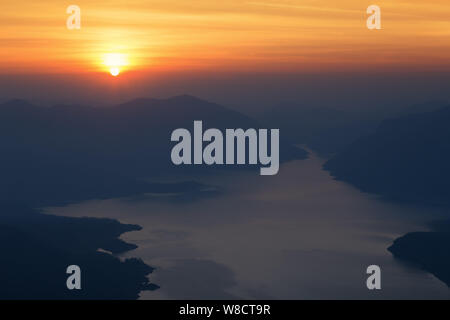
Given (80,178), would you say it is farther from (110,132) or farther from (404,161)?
(404,161)

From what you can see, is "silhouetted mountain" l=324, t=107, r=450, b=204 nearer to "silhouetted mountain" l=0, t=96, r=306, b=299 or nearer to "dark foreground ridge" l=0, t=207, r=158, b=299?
"silhouetted mountain" l=0, t=96, r=306, b=299

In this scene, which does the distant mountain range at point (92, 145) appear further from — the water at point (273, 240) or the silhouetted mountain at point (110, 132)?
the water at point (273, 240)

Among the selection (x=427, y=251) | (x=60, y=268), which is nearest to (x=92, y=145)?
(x=60, y=268)

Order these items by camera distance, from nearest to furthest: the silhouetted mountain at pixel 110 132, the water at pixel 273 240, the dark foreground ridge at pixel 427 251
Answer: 1. the water at pixel 273 240
2. the dark foreground ridge at pixel 427 251
3. the silhouetted mountain at pixel 110 132

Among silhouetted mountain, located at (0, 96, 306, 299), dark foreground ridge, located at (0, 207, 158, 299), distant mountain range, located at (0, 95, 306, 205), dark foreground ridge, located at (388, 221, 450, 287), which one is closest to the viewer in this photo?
dark foreground ridge, located at (0, 207, 158, 299)

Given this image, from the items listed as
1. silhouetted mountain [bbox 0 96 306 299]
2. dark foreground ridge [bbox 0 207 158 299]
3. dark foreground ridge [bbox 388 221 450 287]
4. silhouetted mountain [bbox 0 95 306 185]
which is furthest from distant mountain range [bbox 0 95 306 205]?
dark foreground ridge [bbox 388 221 450 287]

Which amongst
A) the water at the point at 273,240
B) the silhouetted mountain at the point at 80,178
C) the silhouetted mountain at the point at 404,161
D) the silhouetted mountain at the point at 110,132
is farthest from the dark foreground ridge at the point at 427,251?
the silhouetted mountain at the point at 110,132
